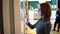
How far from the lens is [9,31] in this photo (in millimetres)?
1175

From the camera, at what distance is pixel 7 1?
3.74 feet

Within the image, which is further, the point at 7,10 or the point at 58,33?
the point at 58,33

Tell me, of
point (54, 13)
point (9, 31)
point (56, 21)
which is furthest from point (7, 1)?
point (56, 21)

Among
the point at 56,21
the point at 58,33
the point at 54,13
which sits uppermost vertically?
the point at 54,13

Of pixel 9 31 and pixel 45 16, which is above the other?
pixel 45 16

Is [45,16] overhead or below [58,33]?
overhead

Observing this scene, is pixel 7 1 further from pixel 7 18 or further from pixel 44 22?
pixel 44 22

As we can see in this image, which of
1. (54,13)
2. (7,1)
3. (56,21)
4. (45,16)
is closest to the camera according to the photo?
(7,1)

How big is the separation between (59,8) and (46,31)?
2.09 metres

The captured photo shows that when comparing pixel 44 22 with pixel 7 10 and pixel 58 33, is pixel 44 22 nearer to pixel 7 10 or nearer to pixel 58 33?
pixel 7 10

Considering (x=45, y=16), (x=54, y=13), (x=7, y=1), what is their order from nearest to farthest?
(x=7, y=1), (x=45, y=16), (x=54, y=13)

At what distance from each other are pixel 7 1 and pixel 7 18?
16 cm

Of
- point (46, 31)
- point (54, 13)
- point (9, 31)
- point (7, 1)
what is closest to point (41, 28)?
point (46, 31)

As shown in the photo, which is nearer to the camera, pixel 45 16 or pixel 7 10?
pixel 7 10
